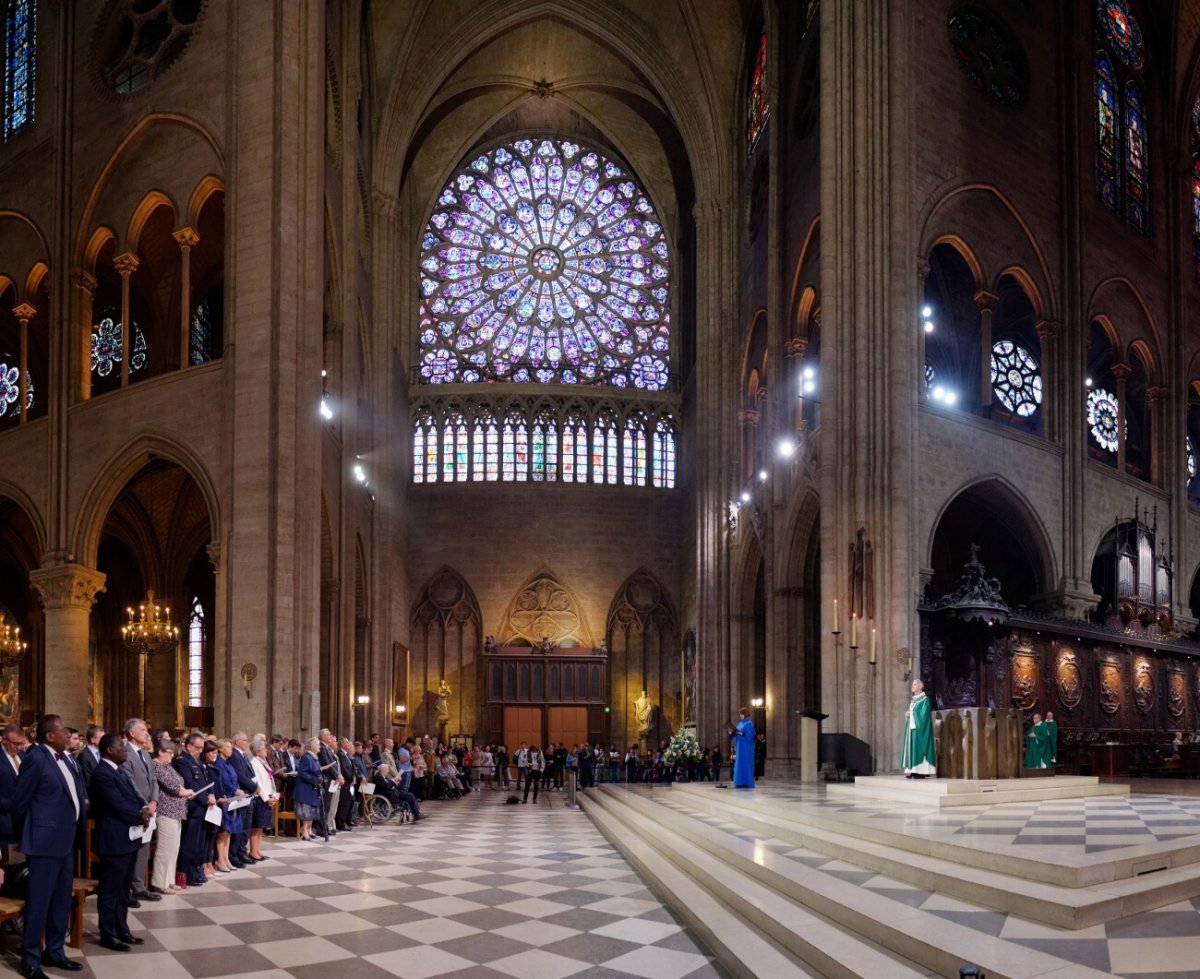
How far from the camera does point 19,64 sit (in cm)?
2486

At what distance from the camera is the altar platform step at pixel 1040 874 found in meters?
6.62

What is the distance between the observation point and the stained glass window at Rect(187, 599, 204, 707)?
32.0 metres

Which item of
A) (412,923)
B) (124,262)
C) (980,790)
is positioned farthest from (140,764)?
(124,262)

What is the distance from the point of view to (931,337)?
3062 centimetres

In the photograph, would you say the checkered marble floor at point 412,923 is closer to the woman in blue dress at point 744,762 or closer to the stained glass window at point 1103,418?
the woman in blue dress at point 744,762

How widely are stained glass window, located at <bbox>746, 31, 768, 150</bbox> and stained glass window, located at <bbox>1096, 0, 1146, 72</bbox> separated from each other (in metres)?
8.17

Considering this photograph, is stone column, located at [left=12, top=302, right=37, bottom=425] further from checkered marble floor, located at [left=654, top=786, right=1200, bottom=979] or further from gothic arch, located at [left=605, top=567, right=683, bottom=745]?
gothic arch, located at [left=605, top=567, right=683, bottom=745]

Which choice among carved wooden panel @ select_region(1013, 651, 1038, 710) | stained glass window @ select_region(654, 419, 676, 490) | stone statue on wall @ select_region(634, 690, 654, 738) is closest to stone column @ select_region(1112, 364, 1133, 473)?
carved wooden panel @ select_region(1013, 651, 1038, 710)

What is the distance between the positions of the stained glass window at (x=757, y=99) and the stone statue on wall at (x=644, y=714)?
56.0 feet

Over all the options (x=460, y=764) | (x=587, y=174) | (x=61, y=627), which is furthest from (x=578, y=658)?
(x=61, y=627)

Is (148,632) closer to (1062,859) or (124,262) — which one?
(124,262)

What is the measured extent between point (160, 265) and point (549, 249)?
18.4 meters

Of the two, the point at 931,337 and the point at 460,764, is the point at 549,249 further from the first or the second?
the point at 460,764

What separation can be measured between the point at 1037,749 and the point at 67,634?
16293 millimetres
